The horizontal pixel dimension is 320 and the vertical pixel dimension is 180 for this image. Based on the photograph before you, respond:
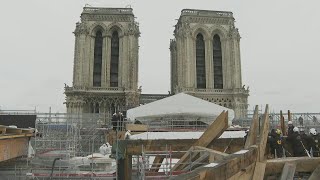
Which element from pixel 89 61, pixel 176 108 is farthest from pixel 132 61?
pixel 176 108

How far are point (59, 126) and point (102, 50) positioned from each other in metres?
23.4

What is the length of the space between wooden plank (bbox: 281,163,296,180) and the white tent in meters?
13.6

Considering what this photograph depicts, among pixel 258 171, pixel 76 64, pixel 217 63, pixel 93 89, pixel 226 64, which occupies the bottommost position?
pixel 258 171

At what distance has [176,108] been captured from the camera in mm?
21016

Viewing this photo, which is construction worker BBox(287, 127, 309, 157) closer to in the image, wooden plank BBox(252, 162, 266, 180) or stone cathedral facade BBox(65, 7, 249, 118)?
wooden plank BBox(252, 162, 266, 180)

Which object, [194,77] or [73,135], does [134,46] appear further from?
[73,135]

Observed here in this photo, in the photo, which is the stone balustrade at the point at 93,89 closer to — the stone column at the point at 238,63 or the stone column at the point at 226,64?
the stone column at the point at 226,64

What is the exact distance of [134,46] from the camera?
148ft

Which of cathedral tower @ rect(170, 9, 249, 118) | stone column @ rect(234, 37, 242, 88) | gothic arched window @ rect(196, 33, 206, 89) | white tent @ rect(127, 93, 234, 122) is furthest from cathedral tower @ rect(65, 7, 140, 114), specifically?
white tent @ rect(127, 93, 234, 122)

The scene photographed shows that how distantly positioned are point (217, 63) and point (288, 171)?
41.4 metres

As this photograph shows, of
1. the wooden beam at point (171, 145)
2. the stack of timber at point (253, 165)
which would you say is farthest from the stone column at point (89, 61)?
the stack of timber at point (253, 165)

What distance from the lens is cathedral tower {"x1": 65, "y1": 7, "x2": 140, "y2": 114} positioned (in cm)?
4300

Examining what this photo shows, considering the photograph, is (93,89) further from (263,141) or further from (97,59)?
(263,141)

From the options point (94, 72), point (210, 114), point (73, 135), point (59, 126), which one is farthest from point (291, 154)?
point (94, 72)
